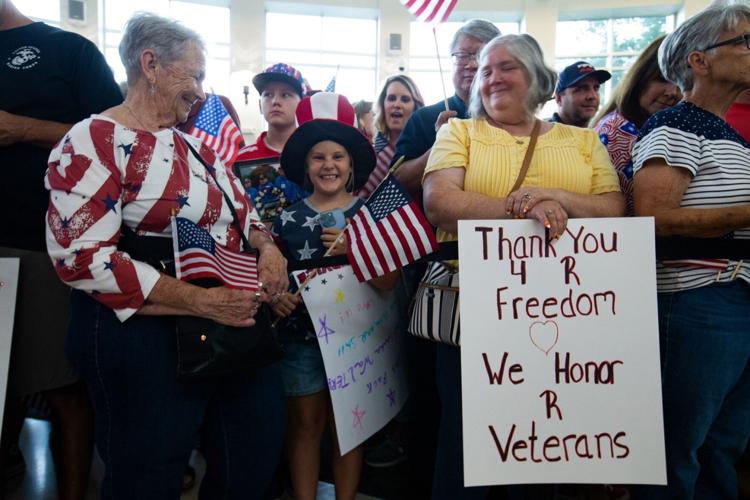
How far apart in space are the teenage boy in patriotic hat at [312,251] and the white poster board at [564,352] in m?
0.70

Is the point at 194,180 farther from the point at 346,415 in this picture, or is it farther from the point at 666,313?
the point at 666,313

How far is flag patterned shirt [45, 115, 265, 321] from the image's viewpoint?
1.35 metres

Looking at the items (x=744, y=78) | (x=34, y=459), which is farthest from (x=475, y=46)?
(x=34, y=459)

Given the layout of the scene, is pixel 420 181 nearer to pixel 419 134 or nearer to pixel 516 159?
pixel 419 134

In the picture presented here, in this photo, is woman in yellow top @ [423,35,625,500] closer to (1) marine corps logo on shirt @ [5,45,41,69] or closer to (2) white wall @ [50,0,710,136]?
(1) marine corps logo on shirt @ [5,45,41,69]

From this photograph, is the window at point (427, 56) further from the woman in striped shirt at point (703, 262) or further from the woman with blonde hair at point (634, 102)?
the woman in striped shirt at point (703, 262)

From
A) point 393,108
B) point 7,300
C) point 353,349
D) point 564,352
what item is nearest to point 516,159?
point 564,352

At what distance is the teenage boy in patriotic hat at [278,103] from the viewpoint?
2984 mm

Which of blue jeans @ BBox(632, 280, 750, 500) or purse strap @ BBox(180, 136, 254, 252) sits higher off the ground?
purse strap @ BBox(180, 136, 254, 252)

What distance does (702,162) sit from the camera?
1582 mm

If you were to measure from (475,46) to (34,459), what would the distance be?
2.98 meters

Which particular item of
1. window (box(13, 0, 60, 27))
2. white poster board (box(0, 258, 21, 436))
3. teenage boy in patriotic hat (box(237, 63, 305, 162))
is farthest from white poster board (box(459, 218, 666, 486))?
window (box(13, 0, 60, 27))

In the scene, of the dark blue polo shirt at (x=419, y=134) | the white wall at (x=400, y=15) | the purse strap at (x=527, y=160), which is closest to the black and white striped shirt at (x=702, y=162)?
the purse strap at (x=527, y=160)

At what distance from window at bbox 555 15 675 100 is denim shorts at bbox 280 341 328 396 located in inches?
507
